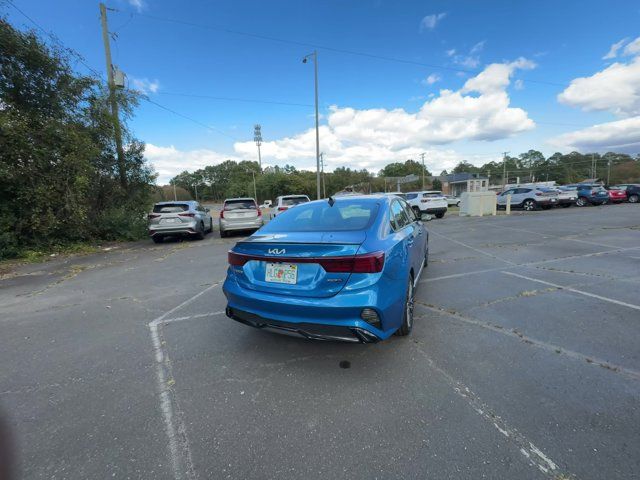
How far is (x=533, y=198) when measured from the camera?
70.4 feet

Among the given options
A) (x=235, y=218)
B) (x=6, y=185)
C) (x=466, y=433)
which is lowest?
(x=466, y=433)

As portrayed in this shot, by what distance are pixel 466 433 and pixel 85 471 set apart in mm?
2333

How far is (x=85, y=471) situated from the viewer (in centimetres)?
185

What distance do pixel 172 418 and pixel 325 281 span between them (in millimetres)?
1494

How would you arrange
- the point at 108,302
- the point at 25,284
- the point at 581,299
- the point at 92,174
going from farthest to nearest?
the point at 92,174
the point at 25,284
the point at 108,302
the point at 581,299

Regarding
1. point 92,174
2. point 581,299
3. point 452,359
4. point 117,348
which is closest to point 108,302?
point 117,348

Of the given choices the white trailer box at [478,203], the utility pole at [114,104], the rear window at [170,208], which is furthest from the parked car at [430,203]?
the utility pole at [114,104]

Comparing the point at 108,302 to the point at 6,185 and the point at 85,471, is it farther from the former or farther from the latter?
the point at 6,185

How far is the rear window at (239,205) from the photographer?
11.9 metres

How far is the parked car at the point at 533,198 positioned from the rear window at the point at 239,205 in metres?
17.6

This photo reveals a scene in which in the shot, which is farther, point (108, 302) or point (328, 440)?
point (108, 302)

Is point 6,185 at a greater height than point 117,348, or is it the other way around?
point 6,185

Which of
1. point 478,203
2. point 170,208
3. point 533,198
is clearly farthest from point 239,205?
point 533,198

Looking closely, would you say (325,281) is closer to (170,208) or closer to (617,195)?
(170,208)
